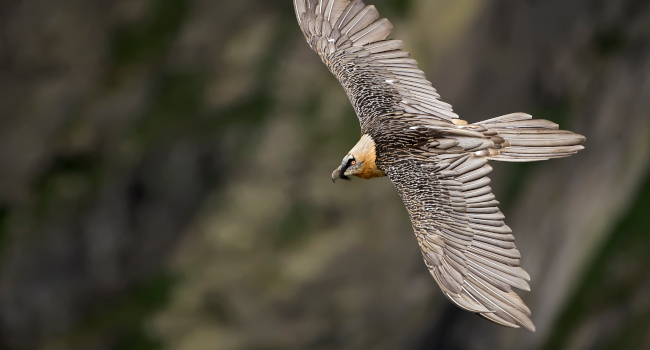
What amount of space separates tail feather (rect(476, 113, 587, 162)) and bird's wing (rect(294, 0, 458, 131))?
23.2 inches

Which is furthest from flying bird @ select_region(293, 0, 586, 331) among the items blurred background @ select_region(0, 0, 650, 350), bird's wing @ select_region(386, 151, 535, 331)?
blurred background @ select_region(0, 0, 650, 350)

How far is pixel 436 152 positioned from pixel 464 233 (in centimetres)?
92

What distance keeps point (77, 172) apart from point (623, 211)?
1576 centimetres

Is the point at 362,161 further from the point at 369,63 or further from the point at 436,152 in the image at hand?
the point at 369,63

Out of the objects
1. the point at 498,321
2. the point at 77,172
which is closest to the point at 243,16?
the point at 77,172

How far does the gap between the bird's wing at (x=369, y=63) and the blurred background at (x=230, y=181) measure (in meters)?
7.48

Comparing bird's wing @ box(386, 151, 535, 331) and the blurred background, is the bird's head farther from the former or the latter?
the blurred background

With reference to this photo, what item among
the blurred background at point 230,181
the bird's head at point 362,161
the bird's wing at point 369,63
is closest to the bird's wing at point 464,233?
the bird's head at point 362,161

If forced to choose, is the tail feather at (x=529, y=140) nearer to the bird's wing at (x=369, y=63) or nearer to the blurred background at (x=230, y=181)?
the bird's wing at (x=369, y=63)

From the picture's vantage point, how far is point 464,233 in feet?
18.8

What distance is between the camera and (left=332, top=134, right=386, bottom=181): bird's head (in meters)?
6.70

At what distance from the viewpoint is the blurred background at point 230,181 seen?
1488 cm

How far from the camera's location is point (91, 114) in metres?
14.8

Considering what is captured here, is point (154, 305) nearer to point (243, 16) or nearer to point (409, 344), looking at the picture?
point (409, 344)
